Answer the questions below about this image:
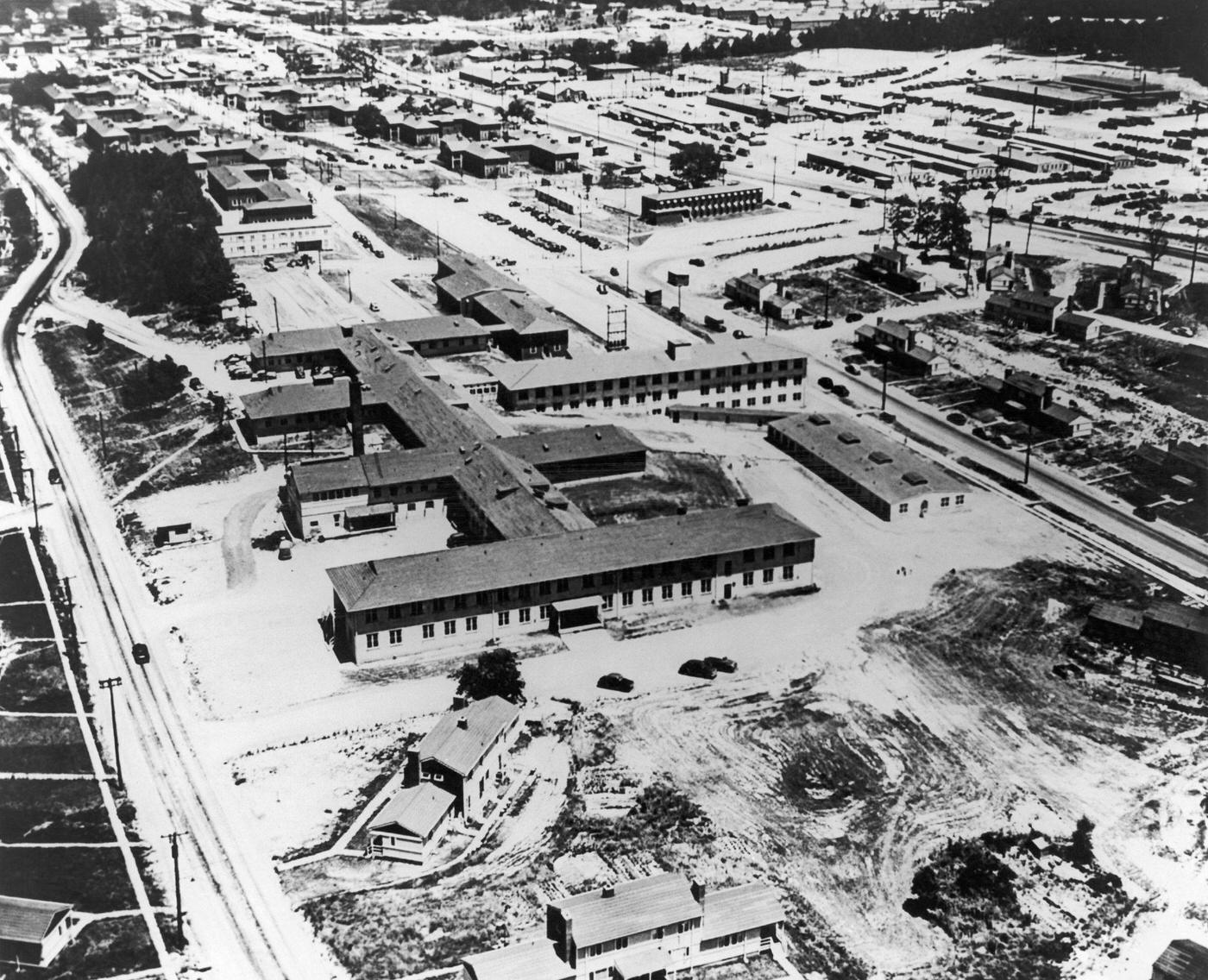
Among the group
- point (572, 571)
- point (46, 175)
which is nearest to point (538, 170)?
point (46, 175)

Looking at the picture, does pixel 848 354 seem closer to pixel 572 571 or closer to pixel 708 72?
pixel 572 571

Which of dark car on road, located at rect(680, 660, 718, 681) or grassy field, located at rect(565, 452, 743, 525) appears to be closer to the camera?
dark car on road, located at rect(680, 660, 718, 681)

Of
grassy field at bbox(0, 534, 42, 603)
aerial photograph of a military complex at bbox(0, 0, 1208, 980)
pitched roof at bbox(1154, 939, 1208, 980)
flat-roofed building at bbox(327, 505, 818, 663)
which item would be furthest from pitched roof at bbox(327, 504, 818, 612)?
pitched roof at bbox(1154, 939, 1208, 980)

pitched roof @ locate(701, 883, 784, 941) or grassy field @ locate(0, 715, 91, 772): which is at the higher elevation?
pitched roof @ locate(701, 883, 784, 941)

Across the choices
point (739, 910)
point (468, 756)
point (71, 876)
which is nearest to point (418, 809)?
point (468, 756)

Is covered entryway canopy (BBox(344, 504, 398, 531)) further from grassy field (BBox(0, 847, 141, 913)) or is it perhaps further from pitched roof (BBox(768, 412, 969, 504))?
grassy field (BBox(0, 847, 141, 913))

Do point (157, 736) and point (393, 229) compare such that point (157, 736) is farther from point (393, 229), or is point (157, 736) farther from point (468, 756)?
point (393, 229)
